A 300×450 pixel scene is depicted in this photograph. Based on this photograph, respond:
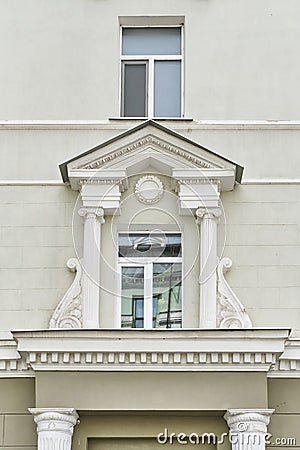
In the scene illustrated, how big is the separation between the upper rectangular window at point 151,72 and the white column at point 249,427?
4.58 metres

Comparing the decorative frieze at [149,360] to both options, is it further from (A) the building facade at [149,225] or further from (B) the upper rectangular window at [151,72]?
(B) the upper rectangular window at [151,72]

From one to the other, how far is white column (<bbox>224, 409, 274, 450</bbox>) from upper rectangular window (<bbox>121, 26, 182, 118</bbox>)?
15.0 feet

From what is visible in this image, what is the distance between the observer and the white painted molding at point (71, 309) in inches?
588

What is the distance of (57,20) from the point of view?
16.6 m

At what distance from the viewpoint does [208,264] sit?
49.9 feet

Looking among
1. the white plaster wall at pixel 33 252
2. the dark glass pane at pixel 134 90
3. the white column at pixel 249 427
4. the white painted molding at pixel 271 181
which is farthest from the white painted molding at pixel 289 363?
the dark glass pane at pixel 134 90

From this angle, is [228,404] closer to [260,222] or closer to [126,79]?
[260,222]

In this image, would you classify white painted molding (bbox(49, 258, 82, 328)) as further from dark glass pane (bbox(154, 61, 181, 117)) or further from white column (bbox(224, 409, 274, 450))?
dark glass pane (bbox(154, 61, 181, 117))

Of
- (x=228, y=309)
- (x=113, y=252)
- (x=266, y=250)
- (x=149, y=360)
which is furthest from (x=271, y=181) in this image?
(x=149, y=360)

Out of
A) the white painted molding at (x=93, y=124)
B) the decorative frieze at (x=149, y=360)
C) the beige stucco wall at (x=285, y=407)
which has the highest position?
the white painted molding at (x=93, y=124)

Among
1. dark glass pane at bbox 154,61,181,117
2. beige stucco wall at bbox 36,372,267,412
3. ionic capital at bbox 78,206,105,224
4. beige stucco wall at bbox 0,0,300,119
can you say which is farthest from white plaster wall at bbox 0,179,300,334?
dark glass pane at bbox 154,61,181,117

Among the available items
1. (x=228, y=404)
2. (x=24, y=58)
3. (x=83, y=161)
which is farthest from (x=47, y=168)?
(x=228, y=404)

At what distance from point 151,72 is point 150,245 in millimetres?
2652

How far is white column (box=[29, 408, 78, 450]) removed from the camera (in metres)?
14.0
